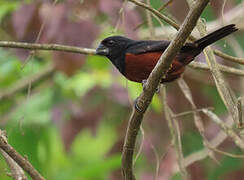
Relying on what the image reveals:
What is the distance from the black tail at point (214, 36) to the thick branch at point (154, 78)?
0.58m

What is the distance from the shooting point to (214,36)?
9.27ft

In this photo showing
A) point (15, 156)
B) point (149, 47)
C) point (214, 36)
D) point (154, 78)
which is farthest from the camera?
point (149, 47)

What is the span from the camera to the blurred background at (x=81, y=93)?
384cm

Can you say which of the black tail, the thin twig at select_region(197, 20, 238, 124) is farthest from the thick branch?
the black tail

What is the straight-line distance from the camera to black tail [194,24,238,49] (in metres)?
2.74

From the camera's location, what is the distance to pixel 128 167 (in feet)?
8.38

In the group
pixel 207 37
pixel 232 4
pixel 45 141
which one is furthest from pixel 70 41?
pixel 232 4

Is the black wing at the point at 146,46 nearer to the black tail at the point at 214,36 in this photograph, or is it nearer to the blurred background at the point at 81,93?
the blurred background at the point at 81,93

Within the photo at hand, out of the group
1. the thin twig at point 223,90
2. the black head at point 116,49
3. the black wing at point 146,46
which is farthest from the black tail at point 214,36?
the black head at point 116,49

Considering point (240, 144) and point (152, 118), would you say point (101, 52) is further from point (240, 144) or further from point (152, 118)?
point (152, 118)

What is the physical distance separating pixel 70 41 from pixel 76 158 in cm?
213

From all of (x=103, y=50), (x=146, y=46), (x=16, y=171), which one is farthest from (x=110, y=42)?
(x=16, y=171)

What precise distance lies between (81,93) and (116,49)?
1.08 m

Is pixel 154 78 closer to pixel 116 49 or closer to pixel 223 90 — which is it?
pixel 223 90
